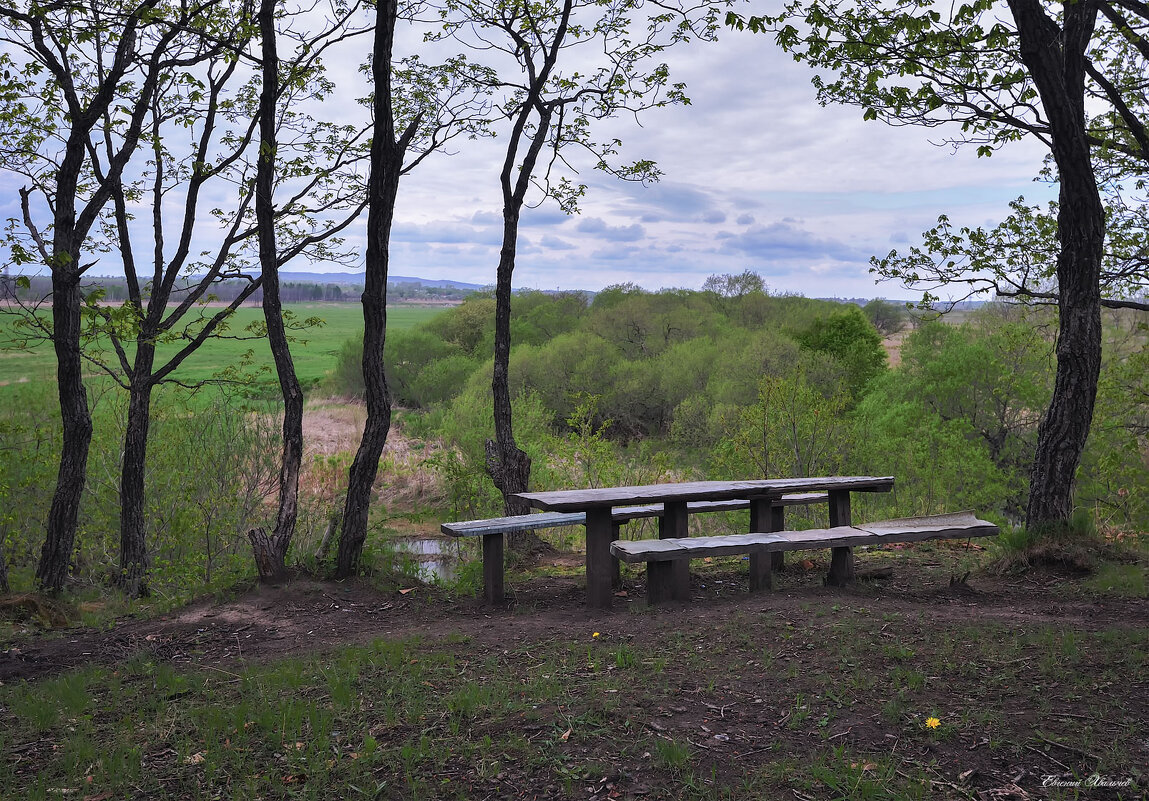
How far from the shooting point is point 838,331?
121ft

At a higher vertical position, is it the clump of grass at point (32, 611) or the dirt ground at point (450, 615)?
the dirt ground at point (450, 615)

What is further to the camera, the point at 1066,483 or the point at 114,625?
the point at 1066,483

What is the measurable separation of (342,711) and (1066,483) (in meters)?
6.10

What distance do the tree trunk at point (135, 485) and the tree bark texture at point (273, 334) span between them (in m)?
3.34

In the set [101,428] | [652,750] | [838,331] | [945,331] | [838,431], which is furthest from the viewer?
[838,331]

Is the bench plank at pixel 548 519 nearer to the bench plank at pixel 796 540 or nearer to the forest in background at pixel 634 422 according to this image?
the bench plank at pixel 796 540

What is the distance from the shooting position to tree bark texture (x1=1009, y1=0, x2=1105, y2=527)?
6.61 m

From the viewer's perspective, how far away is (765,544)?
5.69 m

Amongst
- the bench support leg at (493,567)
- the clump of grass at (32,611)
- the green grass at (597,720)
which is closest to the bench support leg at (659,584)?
the green grass at (597,720)

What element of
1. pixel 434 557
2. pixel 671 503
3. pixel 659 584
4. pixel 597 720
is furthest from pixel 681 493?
pixel 434 557

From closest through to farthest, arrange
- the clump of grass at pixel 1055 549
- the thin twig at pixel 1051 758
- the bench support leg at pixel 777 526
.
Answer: the thin twig at pixel 1051 758
the clump of grass at pixel 1055 549
the bench support leg at pixel 777 526

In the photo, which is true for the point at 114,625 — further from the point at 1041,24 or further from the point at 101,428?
the point at 101,428

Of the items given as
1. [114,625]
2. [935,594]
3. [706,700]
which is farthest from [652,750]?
[114,625]

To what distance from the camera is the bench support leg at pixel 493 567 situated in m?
6.37
